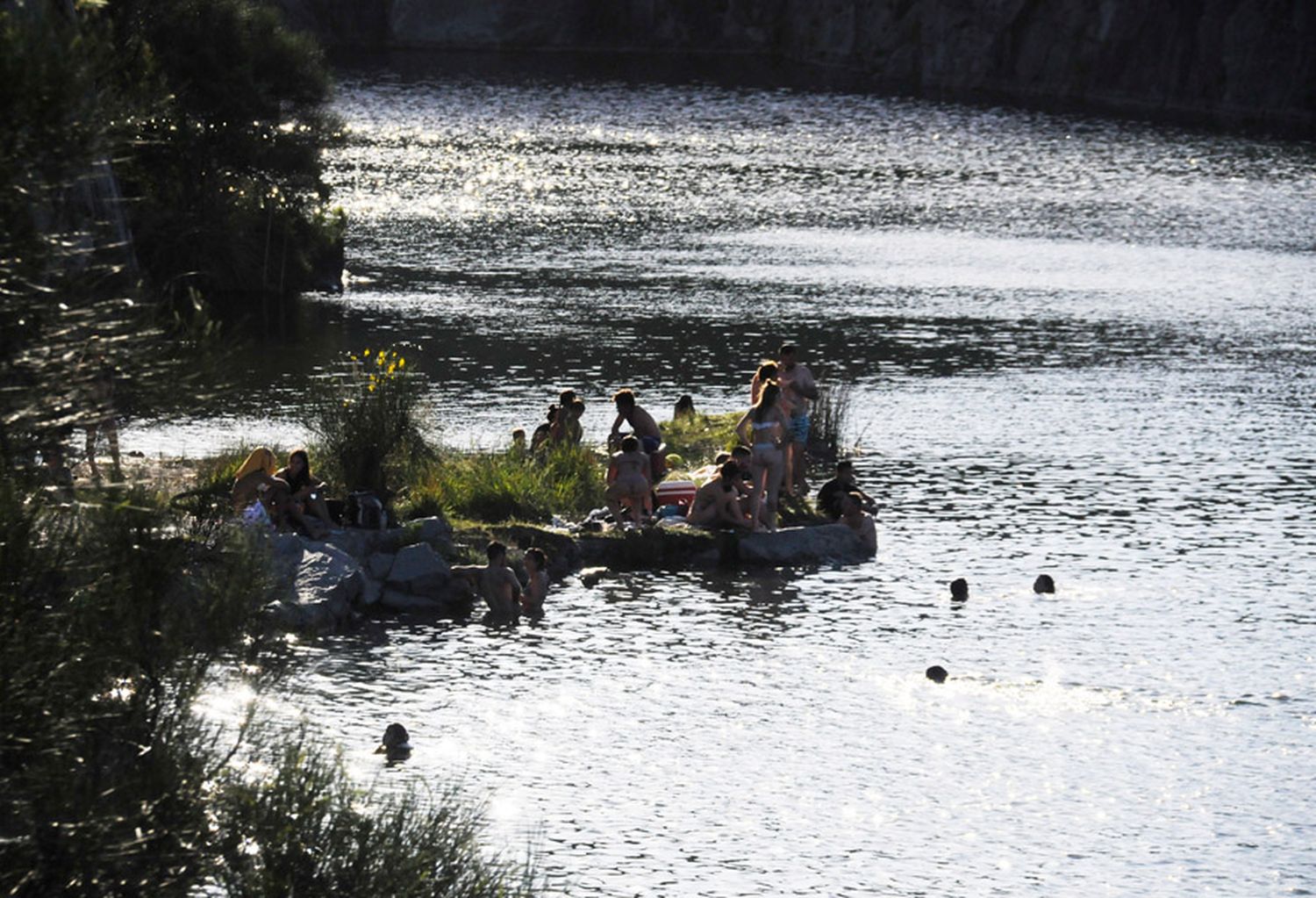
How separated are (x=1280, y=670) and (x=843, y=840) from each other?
7.21 metres

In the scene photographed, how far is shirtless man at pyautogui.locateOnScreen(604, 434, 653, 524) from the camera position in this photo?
2642 cm

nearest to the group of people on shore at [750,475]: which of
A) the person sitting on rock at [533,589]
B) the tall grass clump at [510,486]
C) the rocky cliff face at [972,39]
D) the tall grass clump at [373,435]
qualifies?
the tall grass clump at [510,486]

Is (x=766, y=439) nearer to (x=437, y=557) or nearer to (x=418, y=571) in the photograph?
(x=437, y=557)

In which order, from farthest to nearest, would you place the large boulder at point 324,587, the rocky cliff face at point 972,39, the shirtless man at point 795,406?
the rocky cliff face at point 972,39 < the shirtless man at point 795,406 < the large boulder at point 324,587

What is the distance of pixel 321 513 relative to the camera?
24906 millimetres

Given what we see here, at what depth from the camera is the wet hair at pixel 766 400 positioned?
1031 inches

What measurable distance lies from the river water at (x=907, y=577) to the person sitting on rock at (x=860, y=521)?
0.52 m

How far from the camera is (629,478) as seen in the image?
87.3 ft

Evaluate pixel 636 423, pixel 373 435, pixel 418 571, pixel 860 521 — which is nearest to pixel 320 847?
pixel 418 571

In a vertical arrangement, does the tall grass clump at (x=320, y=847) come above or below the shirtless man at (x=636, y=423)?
above

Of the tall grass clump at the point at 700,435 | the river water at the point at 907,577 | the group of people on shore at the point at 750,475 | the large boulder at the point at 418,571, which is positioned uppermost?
the group of people on shore at the point at 750,475

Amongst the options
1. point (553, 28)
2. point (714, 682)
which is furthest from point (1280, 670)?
point (553, 28)

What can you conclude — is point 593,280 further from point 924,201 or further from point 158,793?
point 158,793

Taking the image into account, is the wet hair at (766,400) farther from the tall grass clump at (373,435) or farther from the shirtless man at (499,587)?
the tall grass clump at (373,435)
